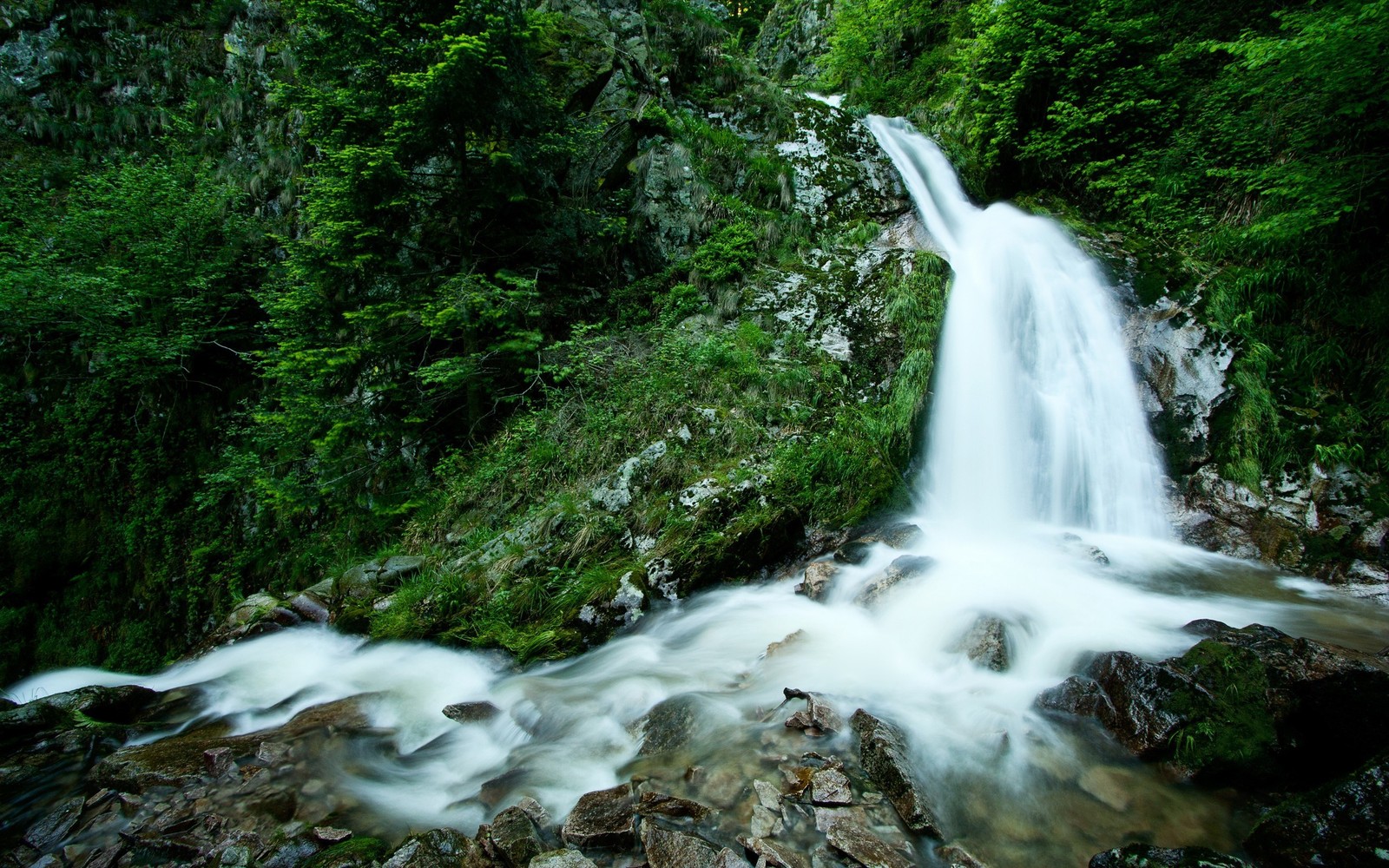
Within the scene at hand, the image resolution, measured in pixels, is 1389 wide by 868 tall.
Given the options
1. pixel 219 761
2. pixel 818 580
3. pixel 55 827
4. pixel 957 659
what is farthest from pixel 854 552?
pixel 55 827

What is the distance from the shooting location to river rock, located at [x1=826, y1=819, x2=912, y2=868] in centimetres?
237

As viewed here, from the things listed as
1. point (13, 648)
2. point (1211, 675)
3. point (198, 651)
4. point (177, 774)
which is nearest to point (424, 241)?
point (198, 651)

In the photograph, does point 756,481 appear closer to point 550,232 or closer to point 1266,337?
point 550,232

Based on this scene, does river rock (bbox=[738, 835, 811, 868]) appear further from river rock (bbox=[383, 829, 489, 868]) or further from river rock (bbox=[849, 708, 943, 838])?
river rock (bbox=[383, 829, 489, 868])

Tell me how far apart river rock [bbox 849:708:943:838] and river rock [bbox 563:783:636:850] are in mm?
1293

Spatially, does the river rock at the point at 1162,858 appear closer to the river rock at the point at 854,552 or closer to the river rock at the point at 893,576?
the river rock at the point at 893,576

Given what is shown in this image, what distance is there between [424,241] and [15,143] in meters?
10.3

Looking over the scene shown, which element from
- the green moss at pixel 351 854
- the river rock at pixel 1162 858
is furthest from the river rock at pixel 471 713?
the river rock at pixel 1162 858

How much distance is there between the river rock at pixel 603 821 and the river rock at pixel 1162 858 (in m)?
2.04

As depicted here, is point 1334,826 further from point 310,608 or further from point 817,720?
point 310,608

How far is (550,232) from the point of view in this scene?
27.4 ft

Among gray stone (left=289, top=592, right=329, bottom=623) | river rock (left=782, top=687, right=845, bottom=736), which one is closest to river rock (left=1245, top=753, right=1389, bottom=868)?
river rock (left=782, top=687, right=845, bottom=736)

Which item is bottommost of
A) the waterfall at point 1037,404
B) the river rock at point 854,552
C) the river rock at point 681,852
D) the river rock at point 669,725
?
the river rock at point 669,725

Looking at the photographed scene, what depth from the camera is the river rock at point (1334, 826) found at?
211 cm
